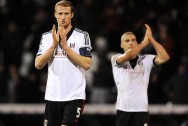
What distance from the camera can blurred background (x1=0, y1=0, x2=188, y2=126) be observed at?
590 inches

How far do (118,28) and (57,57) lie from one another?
7937 mm

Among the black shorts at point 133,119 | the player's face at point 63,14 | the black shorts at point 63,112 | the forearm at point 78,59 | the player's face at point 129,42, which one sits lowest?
the black shorts at point 133,119

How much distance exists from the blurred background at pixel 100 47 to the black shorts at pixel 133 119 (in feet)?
13.4

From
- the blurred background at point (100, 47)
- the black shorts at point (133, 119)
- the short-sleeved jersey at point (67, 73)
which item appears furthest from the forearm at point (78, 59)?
the blurred background at point (100, 47)

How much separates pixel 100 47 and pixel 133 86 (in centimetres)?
599

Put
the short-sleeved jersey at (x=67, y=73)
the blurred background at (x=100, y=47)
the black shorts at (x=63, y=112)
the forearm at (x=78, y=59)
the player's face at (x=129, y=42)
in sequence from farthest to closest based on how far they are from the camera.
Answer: the blurred background at (x=100, y=47), the player's face at (x=129, y=42), the short-sleeved jersey at (x=67, y=73), the black shorts at (x=63, y=112), the forearm at (x=78, y=59)

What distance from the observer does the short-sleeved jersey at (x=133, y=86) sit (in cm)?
1012

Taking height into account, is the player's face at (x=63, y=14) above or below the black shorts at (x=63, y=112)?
above

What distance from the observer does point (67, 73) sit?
852 cm

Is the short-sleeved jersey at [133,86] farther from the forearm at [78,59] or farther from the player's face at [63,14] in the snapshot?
the player's face at [63,14]

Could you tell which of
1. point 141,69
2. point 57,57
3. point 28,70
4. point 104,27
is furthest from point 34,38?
point 57,57

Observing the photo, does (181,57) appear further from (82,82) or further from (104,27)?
(82,82)

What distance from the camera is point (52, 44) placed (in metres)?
8.34

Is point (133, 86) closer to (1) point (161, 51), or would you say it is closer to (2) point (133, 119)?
(2) point (133, 119)
